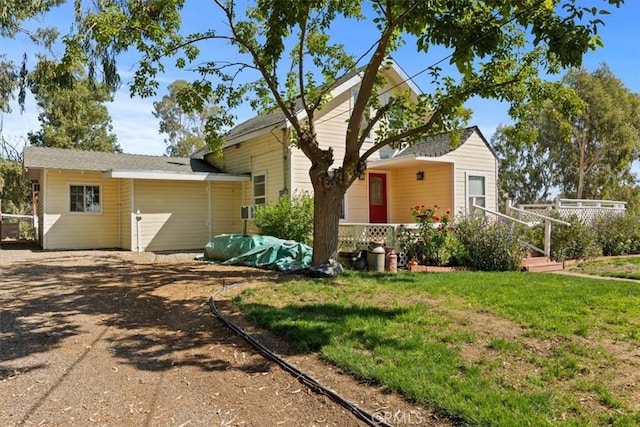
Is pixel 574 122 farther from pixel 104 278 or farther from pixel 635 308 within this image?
pixel 104 278

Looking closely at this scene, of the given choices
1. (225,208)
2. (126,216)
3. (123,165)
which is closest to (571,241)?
(225,208)

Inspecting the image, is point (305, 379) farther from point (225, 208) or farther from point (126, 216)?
point (126, 216)

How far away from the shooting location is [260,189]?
50.4 feet

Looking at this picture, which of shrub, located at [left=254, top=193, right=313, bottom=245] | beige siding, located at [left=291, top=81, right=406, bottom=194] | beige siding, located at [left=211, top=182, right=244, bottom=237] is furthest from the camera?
beige siding, located at [left=211, top=182, right=244, bottom=237]

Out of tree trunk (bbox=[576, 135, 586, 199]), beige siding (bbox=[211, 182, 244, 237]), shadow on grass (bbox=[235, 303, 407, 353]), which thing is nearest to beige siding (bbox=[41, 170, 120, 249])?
beige siding (bbox=[211, 182, 244, 237])

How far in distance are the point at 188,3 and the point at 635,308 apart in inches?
391

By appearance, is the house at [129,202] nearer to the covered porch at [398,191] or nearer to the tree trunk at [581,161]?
the covered porch at [398,191]

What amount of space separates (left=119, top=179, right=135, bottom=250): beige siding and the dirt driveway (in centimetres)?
761

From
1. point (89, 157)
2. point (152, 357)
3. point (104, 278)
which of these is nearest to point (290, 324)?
point (152, 357)

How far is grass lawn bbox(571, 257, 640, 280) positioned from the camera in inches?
372

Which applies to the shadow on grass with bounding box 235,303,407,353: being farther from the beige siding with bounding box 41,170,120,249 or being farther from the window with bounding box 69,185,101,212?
the window with bounding box 69,185,101,212

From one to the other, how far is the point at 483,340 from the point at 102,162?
1506cm

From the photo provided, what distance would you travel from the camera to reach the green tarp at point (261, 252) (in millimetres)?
10180

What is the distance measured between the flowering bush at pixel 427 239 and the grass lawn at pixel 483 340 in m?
2.71
